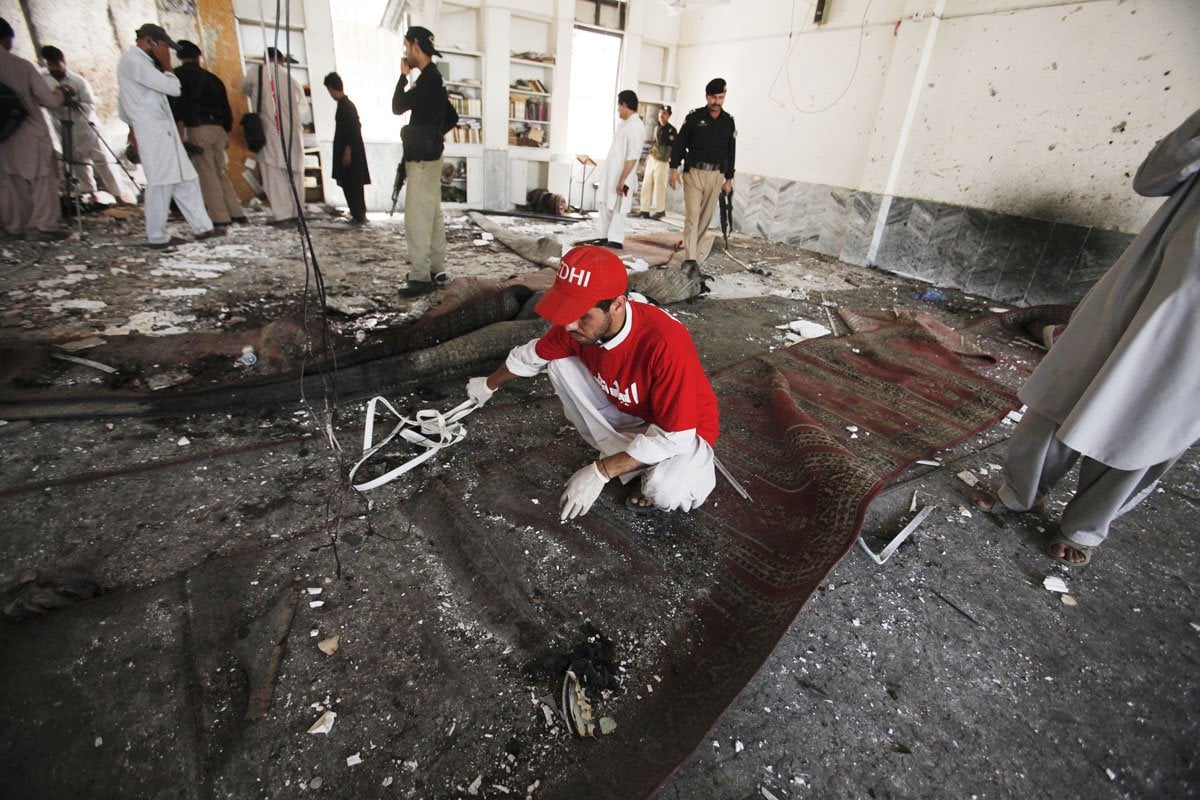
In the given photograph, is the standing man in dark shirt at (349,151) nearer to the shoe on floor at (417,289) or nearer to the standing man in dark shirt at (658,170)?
the shoe on floor at (417,289)

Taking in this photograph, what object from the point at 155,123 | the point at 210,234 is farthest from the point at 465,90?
the point at 155,123

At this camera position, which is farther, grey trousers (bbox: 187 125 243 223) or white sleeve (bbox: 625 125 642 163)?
white sleeve (bbox: 625 125 642 163)

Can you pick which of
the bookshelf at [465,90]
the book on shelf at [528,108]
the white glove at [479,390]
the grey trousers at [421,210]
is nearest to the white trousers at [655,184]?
the book on shelf at [528,108]

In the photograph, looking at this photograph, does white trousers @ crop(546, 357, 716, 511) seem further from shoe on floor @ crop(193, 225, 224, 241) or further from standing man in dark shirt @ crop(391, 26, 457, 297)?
shoe on floor @ crop(193, 225, 224, 241)

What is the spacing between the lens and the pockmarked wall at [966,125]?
4.85 meters

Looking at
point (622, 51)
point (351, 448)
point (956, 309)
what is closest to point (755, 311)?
point (956, 309)

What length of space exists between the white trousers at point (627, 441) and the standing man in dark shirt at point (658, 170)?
27.5ft

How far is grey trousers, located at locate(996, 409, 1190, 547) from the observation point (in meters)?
1.94

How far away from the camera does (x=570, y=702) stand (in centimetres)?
140

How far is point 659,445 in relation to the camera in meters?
1.77

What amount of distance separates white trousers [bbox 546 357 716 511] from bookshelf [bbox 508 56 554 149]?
810cm

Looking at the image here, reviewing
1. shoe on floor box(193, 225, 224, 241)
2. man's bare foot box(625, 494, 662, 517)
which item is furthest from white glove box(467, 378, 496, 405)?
shoe on floor box(193, 225, 224, 241)

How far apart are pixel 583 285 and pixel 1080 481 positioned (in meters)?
2.13

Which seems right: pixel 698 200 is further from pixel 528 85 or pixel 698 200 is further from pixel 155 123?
pixel 155 123
